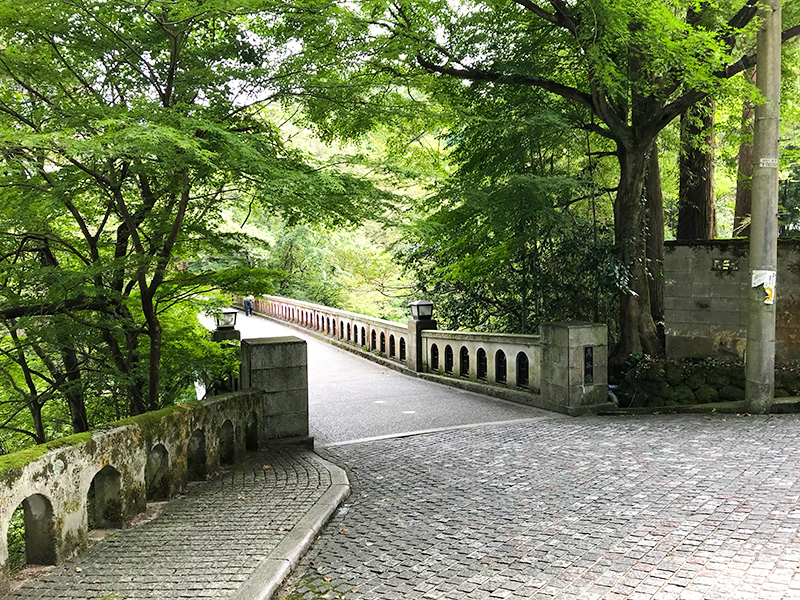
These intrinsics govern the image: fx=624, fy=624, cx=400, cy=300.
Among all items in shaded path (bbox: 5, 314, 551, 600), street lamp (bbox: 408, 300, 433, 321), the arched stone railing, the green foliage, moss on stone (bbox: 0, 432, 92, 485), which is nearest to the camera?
moss on stone (bbox: 0, 432, 92, 485)

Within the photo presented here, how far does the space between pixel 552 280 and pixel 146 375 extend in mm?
7852

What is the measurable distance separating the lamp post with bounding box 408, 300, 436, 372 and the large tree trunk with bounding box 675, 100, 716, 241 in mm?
5694

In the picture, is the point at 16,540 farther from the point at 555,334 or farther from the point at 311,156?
the point at 555,334

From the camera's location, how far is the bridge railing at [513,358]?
981 centimetres

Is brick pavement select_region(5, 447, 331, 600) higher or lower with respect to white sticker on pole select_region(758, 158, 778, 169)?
lower

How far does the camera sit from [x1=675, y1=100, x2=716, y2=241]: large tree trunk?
12.7 meters

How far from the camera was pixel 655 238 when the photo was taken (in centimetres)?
1265

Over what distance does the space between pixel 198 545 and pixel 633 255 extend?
885 centimetres

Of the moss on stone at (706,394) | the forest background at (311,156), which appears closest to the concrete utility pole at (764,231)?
the forest background at (311,156)

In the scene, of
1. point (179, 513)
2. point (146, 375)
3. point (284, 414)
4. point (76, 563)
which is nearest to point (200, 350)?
point (146, 375)

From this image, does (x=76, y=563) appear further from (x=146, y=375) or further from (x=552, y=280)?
(x=552, y=280)

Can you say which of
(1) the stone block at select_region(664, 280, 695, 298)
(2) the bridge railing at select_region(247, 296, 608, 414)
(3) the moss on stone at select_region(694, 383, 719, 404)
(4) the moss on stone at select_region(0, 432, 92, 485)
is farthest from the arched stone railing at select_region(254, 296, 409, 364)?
(4) the moss on stone at select_region(0, 432, 92, 485)

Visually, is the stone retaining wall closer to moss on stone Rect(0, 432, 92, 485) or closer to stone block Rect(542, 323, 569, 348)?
stone block Rect(542, 323, 569, 348)

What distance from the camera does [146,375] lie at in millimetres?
8188
